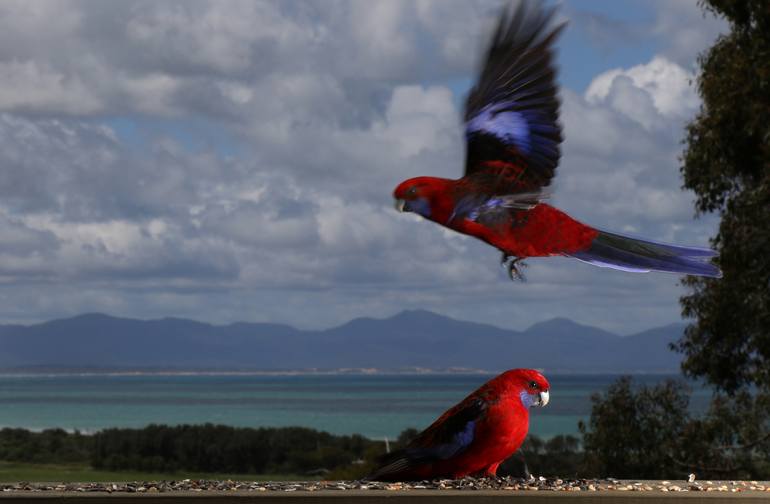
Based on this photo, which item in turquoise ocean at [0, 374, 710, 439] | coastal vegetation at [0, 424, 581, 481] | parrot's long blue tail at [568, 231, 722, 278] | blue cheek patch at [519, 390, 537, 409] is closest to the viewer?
parrot's long blue tail at [568, 231, 722, 278]

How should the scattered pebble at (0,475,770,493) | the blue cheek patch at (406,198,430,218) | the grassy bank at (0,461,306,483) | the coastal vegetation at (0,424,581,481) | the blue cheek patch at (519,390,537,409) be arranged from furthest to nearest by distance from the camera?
the coastal vegetation at (0,424,581,481), the grassy bank at (0,461,306,483), the scattered pebble at (0,475,770,493), the blue cheek patch at (519,390,537,409), the blue cheek patch at (406,198,430,218)

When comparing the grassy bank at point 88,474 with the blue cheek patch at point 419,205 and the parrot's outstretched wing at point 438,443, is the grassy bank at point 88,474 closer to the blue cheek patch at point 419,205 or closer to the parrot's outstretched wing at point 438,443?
the parrot's outstretched wing at point 438,443

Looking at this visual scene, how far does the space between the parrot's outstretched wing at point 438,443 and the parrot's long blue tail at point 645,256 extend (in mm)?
1095

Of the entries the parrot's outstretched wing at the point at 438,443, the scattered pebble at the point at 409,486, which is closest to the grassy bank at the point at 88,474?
the scattered pebble at the point at 409,486

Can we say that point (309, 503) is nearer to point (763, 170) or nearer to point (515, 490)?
point (515, 490)

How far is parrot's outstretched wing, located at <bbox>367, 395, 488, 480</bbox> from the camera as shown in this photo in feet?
Answer: 19.5

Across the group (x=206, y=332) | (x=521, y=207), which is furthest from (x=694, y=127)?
(x=206, y=332)

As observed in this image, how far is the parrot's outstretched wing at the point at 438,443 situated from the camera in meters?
5.94

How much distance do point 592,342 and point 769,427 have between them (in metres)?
120

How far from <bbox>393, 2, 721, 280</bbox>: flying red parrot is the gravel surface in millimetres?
1448

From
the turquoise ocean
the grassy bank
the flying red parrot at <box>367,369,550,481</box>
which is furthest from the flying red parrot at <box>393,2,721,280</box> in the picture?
the turquoise ocean

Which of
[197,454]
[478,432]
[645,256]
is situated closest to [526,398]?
[478,432]

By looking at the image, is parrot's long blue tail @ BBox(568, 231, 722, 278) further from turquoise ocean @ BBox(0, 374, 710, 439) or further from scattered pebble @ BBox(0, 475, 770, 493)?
turquoise ocean @ BBox(0, 374, 710, 439)

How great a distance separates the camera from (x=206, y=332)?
507 ft
